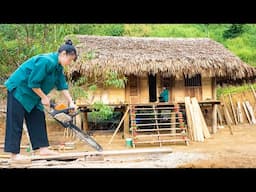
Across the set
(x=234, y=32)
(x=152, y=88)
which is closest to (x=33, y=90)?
(x=152, y=88)

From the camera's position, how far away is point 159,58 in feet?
39.8

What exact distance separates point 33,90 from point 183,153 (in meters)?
2.83

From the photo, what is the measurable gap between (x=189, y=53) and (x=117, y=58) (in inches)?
103

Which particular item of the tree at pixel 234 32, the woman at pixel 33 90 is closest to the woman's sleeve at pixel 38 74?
the woman at pixel 33 90

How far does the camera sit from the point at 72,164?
3660 mm

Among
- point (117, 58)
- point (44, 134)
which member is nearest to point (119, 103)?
point (117, 58)

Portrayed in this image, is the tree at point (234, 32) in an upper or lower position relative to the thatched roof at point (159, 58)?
upper

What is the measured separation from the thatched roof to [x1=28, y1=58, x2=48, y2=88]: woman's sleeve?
7.52 m

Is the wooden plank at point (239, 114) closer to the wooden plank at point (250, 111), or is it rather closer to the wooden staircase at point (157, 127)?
the wooden plank at point (250, 111)

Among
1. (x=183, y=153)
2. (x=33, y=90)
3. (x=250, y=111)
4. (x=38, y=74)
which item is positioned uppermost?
(x=38, y=74)

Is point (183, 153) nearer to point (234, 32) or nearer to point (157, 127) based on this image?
point (157, 127)

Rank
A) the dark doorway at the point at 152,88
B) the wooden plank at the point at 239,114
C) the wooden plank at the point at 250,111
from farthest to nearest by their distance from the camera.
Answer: the wooden plank at the point at 239,114
the wooden plank at the point at 250,111
the dark doorway at the point at 152,88

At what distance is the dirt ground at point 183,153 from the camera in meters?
3.75
